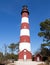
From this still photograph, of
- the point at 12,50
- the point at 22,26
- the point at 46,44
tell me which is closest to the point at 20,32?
the point at 22,26

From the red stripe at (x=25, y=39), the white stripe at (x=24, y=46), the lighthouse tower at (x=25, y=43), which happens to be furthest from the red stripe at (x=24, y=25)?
the white stripe at (x=24, y=46)

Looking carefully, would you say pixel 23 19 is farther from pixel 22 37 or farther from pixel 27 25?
pixel 22 37

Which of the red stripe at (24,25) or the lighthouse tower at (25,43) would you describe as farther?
the red stripe at (24,25)

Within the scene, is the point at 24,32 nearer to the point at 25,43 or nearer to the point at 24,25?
the point at 24,25

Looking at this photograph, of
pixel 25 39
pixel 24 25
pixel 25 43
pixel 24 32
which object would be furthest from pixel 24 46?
pixel 24 25

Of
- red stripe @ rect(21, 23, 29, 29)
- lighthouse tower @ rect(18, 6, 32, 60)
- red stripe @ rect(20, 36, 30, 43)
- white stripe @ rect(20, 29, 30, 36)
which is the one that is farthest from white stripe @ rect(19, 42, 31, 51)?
red stripe @ rect(21, 23, 29, 29)

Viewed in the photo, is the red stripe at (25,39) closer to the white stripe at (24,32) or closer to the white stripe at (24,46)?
the white stripe at (24,46)

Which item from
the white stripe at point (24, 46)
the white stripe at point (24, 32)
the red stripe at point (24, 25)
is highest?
the red stripe at point (24, 25)

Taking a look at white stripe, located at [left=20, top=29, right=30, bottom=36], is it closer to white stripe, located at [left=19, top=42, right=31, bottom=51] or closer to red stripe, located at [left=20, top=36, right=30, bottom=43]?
red stripe, located at [left=20, top=36, right=30, bottom=43]

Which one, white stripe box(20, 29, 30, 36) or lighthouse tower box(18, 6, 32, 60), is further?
white stripe box(20, 29, 30, 36)

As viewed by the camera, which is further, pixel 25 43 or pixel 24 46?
pixel 24 46

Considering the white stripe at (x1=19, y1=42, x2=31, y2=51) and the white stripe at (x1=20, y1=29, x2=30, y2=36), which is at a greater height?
the white stripe at (x1=20, y1=29, x2=30, y2=36)

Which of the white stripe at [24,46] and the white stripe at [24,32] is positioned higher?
the white stripe at [24,32]

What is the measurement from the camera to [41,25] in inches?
1618
